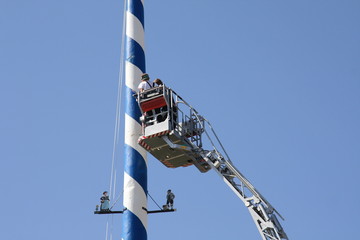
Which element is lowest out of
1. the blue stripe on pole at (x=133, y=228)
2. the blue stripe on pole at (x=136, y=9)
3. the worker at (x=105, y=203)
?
the blue stripe on pole at (x=133, y=228)

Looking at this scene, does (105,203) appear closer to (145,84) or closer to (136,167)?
(136,167)

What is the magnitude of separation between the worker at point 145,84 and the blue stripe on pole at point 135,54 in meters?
1.89

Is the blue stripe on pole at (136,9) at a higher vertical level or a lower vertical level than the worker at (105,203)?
higher

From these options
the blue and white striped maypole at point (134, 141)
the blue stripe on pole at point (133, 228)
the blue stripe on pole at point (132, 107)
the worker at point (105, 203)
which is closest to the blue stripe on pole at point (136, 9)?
the blue and white striped maypole at point (134, 141)

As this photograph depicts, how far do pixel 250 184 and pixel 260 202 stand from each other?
2.09ft

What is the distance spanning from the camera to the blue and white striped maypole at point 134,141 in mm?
21969

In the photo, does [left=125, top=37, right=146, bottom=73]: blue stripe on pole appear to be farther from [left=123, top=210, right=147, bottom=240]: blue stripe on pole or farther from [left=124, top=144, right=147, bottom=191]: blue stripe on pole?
[left=123, top=210, right=147, bottom=240]: blue stripe on pole

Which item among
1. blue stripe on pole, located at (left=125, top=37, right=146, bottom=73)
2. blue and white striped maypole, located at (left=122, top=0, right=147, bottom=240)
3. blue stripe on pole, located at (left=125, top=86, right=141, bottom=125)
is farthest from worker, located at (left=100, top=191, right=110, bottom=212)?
blue stripe on pole, located at (left=125, top=37, right=146, bottom=73)

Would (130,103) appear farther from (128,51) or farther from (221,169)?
(221,169)

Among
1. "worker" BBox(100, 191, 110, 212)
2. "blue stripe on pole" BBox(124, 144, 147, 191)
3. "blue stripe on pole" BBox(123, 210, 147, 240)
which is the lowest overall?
"blue stripe on pole" BBox(123, 210, 147, 240)

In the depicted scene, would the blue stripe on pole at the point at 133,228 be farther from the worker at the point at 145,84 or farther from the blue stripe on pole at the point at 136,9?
the blue stripe on pole at the point at 136,9

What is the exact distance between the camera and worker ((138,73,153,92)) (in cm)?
2223

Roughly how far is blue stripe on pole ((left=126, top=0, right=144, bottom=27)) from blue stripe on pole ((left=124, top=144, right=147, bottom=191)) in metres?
5.00

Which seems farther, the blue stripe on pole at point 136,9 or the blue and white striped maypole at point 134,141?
the blue stripe on pole at point 136,9
